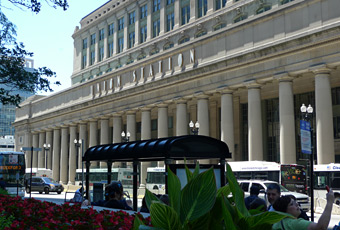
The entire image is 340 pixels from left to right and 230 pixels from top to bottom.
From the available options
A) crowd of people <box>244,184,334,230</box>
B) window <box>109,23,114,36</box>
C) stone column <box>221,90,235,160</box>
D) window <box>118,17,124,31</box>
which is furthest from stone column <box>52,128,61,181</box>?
crowd of people <box>244,184,334,230</box>

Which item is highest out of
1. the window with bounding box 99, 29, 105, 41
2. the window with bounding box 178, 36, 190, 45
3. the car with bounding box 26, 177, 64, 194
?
the window with bounding box 99, 29, 105, 41

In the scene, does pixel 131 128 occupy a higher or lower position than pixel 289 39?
lower

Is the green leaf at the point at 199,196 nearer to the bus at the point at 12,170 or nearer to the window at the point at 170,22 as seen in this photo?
the bus at the point at 12,170

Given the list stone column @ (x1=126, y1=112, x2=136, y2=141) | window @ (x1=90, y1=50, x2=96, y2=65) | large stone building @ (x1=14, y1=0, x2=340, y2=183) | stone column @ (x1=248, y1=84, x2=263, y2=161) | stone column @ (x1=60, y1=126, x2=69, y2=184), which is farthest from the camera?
window @ (x1=90, y1=50, x2=96, y2=65)

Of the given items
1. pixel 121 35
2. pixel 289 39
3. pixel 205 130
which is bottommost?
pixel 205 130

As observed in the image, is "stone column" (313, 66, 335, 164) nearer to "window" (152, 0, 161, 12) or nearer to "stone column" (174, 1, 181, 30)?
"stone column" (174, 1, 181, 30)

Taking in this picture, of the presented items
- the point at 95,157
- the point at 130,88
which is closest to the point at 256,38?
the point at 130,88

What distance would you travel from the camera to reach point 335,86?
46500 mm

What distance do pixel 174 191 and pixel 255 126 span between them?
39542 millimetres

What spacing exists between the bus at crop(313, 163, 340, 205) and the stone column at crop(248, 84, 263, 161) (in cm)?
779

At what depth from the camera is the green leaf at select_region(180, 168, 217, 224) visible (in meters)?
3.48

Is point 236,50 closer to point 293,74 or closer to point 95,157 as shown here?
point 293,74

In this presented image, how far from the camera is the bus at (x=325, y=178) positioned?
33294 mm

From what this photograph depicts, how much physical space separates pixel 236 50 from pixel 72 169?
128 ft
